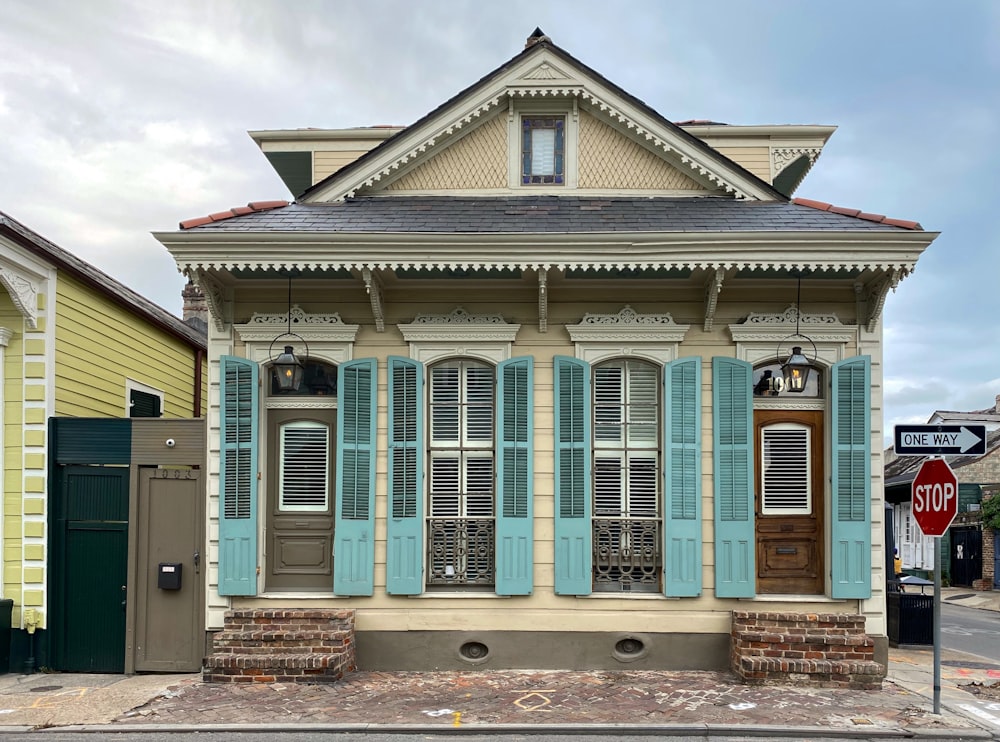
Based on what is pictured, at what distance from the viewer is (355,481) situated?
28.0 feet

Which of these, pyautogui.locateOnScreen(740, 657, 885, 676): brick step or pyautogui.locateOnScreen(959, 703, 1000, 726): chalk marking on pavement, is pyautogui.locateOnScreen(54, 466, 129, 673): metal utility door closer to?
pyautogui.locateOnScreen(740, 657, 885, 676): brick step

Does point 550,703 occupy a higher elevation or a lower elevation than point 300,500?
lower

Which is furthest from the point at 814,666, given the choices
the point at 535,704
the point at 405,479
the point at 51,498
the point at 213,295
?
the point at 51,498

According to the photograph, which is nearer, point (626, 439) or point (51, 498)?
point (626, 439)

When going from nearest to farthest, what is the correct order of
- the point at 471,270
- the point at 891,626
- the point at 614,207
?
1. the point at 471,270
2. the point at 614,207
3. the point at 891,626

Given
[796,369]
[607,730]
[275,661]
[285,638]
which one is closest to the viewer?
[607,730]

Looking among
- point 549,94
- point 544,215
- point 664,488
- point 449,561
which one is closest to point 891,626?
point 664,488

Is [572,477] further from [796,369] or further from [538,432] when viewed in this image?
[796,369]

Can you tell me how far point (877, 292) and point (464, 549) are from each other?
200 inches

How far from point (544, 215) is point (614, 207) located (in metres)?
0.87

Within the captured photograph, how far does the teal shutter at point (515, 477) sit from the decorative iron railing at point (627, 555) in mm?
764

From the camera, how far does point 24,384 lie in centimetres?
894

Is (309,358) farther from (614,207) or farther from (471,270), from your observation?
(614,207)

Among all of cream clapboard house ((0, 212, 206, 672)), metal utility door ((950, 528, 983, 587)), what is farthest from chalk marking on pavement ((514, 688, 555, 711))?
metal utility door ((950, 528, 983, 587))
